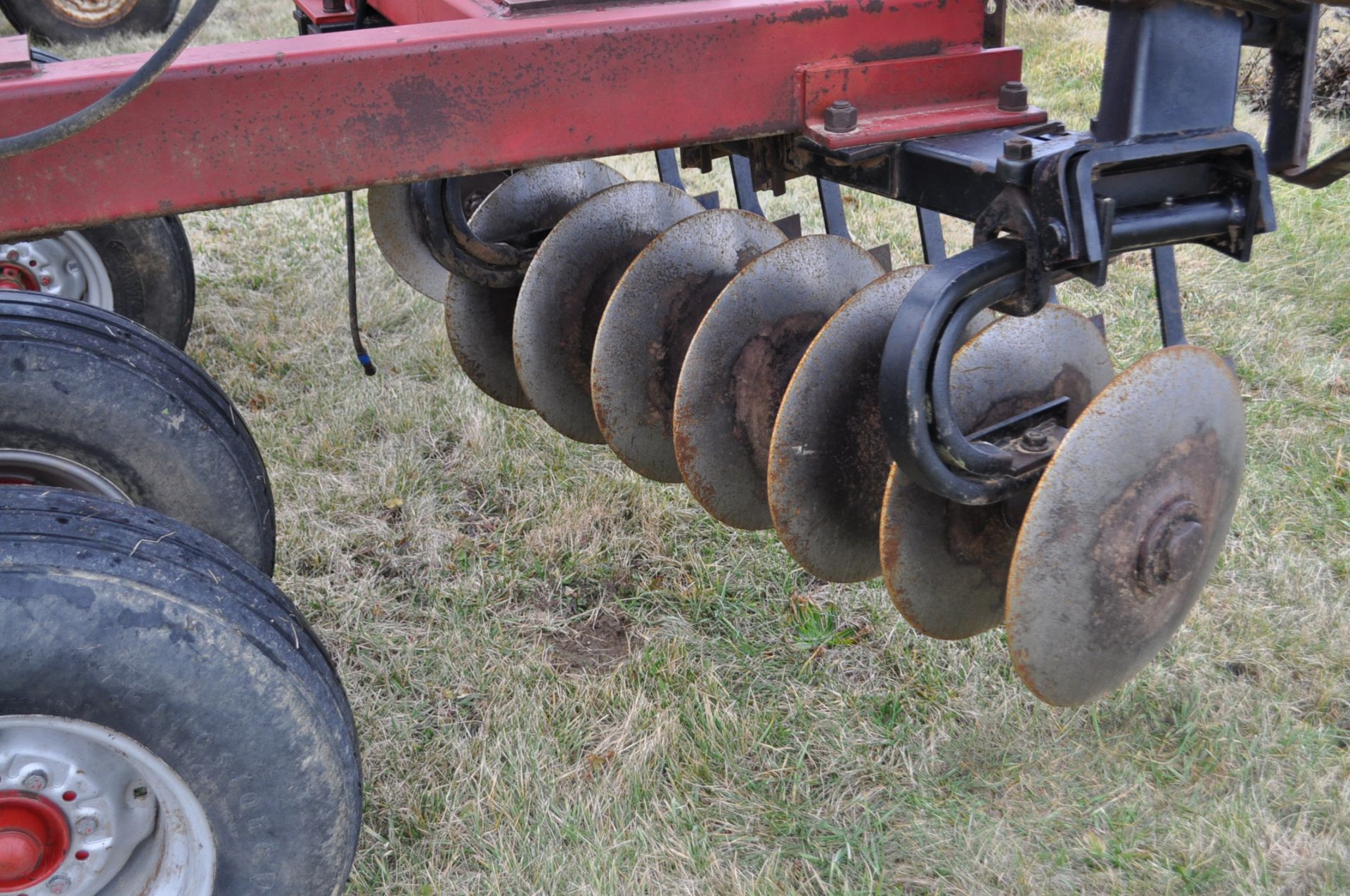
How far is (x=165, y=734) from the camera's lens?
4.31 ft

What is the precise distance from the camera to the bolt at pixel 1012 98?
170 cm

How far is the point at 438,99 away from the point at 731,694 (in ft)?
3.91

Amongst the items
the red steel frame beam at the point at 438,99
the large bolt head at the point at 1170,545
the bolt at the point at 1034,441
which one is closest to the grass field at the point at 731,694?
the large bolt head at the point at 1170,545

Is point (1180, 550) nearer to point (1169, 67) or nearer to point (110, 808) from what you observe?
point (1169, 67)

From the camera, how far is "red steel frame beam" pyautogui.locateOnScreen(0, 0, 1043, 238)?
1.36 metres

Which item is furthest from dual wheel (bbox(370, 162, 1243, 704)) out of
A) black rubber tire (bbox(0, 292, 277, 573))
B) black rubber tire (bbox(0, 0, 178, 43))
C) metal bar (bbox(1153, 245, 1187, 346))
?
black rubber tire (bbox(0, 0, 178, 43))

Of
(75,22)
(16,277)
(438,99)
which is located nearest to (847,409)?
(438,99)

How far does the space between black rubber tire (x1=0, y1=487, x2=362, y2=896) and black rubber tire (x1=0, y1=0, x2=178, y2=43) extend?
6824mm

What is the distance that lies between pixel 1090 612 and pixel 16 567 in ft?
4.06

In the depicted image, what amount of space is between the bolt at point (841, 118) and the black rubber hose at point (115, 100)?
83 cm

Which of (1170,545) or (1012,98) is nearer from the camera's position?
(1170,545)

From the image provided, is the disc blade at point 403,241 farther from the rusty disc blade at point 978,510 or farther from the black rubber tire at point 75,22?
the black rubber tire at point 75,22

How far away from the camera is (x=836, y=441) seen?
175 cm

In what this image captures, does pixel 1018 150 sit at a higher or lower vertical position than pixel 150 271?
higher
